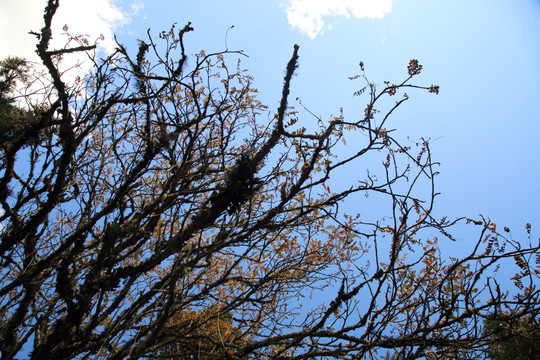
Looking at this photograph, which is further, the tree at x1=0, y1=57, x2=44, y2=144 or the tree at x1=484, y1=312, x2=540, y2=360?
the tree at x1=0, y1=57, x2=44, y2=144

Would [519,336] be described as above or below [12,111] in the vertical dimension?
below

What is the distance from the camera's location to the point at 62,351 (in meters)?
2.98

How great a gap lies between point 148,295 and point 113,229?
907 millimetres

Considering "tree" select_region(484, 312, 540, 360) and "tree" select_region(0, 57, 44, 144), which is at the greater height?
"tree" select_region(0, 57, 44, 144)

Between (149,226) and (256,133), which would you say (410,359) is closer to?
(149,226)

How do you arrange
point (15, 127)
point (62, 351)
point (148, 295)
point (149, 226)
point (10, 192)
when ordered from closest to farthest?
point (62, 351), point (148, 295), point (149, 226), point (10, 192), point (15, 127)

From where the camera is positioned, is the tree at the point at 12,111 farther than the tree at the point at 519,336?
Yes

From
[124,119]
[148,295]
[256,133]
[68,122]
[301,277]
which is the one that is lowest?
[148,295]

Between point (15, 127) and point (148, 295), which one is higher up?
point (15, 127)

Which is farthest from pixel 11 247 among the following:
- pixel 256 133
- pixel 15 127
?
pixel 256 133

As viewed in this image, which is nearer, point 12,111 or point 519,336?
point 519,336

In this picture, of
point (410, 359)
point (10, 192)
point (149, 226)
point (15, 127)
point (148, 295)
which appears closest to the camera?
point (410, 359)

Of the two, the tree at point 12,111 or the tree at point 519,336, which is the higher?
the tree at point 12,111

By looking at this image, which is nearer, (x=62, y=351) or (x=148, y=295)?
(x=62, y=351)
